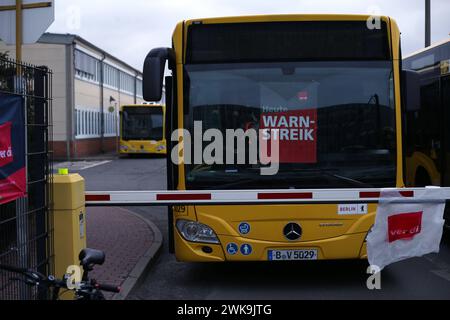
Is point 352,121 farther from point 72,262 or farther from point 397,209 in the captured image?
point 72,262

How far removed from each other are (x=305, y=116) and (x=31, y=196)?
9.80ft

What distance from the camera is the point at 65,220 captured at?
5.32 metres

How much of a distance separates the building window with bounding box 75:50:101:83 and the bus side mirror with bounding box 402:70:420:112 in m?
32.4

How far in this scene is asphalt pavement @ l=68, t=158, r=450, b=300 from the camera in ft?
21.7

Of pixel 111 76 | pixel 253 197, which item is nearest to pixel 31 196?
pixel 253 197

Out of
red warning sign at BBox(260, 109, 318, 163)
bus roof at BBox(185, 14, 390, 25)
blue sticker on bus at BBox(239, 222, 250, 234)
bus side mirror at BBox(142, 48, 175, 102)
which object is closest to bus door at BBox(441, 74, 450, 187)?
bus roof at BBox(185, 14, 390, 25)

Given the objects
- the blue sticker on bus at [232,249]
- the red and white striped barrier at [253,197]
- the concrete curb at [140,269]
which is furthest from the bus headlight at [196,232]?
the red and white striped barrier at [253,197]

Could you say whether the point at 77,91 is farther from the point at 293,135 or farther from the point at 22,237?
the point at 22,237

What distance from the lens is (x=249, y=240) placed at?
21.4 ft

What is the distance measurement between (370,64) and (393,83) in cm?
32

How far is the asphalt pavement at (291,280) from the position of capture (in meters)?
6.61

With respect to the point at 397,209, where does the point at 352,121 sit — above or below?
above
